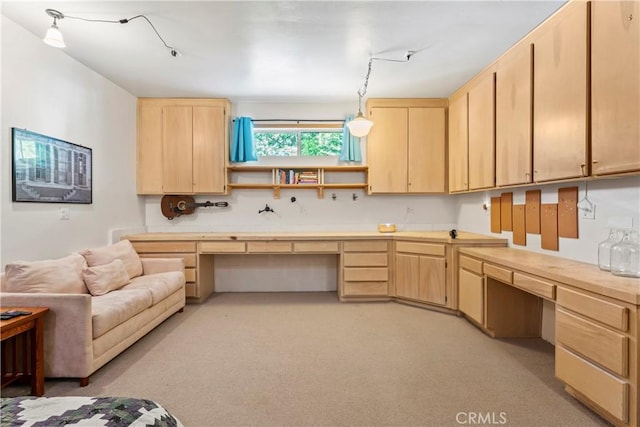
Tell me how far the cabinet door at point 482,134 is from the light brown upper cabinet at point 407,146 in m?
0.64

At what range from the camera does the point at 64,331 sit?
82.1 inches

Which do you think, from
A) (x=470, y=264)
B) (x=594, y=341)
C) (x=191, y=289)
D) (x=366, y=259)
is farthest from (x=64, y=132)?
(x=594, y=341)

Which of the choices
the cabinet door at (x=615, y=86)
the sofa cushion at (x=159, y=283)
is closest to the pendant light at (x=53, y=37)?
the sofa cushion at (x=159, y=283)

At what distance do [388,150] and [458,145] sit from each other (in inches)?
34.6

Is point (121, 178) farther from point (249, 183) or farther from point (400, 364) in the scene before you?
point (400, 364)

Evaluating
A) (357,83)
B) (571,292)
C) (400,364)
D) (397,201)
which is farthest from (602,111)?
(397,201)

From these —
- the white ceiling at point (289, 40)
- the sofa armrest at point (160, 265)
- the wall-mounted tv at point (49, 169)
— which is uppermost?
the white ceiling at point (289, 40)

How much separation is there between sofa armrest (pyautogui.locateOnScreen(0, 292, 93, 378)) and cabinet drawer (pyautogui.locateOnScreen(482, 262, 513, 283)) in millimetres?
3193

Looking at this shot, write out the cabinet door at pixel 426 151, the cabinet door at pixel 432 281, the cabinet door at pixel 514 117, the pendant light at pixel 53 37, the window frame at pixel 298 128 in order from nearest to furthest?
the pendant light at pixel 53 37, the cabinet door at pixel 514 117, the cabinet door at pixel 432 281, the cabinet door at pixel 426 151, the window frame at pixel 298 128

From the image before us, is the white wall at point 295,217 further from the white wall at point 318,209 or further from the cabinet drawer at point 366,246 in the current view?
the cabinet drawer at point 366,246

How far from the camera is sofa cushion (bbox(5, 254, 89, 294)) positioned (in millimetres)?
2225

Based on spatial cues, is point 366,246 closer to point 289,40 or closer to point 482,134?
point 482,134

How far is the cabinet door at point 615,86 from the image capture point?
1.70 m

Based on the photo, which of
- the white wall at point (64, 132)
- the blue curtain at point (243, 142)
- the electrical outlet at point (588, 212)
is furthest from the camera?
the blue curtain at point (243, 142)
